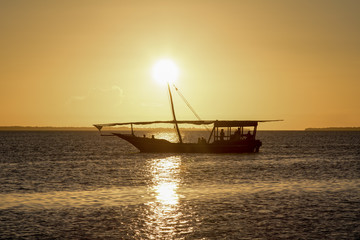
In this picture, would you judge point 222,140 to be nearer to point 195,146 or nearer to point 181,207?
point 195,146

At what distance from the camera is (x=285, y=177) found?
136 ft

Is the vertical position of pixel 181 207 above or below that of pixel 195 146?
below

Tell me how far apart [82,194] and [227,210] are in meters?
11.3

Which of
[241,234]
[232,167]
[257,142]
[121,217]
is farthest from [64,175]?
[257,142]

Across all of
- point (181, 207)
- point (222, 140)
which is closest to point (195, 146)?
point (222, 140)

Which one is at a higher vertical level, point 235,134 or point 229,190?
point 235,134

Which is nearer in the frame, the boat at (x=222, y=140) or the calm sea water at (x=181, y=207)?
the calm sea water at (x=181, y=207)

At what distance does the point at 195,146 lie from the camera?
Result: 71.7 metres

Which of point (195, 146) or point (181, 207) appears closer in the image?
point (181, 207)

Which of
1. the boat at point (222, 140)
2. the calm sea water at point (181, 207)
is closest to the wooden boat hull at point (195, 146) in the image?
the boat at point (222, 140)

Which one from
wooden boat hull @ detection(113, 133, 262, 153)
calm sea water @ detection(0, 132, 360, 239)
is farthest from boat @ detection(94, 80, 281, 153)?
calm sea water @ detection(0, 132, 360, 239)

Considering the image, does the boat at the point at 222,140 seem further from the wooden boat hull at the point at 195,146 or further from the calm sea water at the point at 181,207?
the calm sea water at the point at 181,207

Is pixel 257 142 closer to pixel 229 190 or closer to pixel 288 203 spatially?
pixel 229 190

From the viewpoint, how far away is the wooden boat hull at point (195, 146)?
69.2 metres
